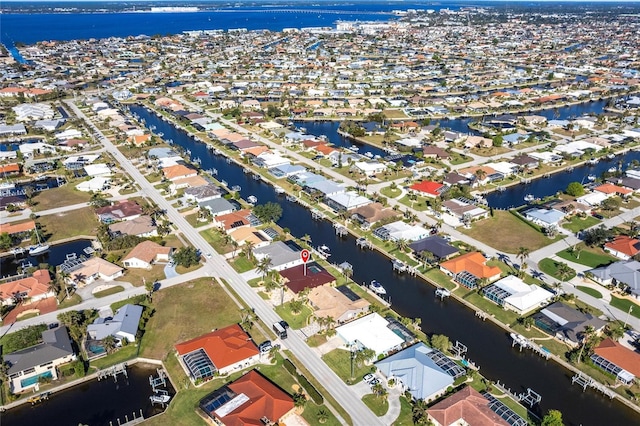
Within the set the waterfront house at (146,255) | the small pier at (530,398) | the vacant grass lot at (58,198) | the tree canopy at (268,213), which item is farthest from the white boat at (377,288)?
the vacant grass lot at (58,198)

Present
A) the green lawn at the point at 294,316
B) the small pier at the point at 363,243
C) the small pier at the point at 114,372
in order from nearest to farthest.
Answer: the small pier at the point at 114,372
the green lawn at the point at 294,316
the small pier at the point at 363,243

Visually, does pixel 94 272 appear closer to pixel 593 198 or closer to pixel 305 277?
pixel 305 277

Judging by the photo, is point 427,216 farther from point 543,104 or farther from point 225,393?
point 543,104

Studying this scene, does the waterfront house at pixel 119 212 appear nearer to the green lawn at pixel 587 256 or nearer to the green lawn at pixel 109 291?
the green lawn at pixel 109 291

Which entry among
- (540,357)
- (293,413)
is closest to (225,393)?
(293,413)

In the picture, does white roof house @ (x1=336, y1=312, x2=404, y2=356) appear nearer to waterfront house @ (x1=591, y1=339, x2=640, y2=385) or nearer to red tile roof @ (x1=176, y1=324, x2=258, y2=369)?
red tile roof @ (x1=176, y1=324, x2=258, y2=369)

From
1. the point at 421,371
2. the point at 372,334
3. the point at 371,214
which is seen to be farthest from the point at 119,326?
the point at 371,214

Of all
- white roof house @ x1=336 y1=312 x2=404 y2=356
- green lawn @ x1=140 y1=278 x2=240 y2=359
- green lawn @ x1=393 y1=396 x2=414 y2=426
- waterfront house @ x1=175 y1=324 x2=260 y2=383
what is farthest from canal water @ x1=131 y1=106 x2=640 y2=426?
waterfront house @ x1=175 y1=324 x2=260 y2=383
